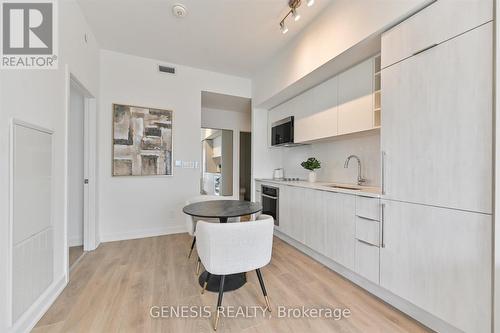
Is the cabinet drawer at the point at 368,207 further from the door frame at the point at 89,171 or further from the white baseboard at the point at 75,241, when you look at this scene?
the white baseboard at the point at 75,241

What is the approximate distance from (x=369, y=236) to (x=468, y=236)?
0.72 metres

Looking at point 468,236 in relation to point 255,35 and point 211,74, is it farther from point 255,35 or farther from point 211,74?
point 211,74

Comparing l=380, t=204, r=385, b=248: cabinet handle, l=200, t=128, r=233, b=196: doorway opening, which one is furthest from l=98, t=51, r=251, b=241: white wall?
l=380, t=204, r=385, b=248: cabinet handle

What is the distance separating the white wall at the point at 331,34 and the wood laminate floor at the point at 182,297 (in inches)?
91.4

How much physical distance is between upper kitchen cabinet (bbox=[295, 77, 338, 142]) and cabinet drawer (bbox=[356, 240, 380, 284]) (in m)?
1.37

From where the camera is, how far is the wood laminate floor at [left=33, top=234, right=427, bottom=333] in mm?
1570

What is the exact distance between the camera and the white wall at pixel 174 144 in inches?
129

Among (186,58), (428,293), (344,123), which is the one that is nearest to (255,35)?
(186,58)

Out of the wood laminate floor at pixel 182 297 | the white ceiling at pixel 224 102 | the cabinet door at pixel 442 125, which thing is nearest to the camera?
the cabinet door at pixel 442 125

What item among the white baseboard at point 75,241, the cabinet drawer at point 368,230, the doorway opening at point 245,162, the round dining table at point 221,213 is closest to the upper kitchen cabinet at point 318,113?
the cabinet drawer at point 368,230

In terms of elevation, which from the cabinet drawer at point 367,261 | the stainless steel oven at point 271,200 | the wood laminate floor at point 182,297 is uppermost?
the stainless steel oven at point 271,200

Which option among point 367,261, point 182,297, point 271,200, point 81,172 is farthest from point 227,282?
point 81,172

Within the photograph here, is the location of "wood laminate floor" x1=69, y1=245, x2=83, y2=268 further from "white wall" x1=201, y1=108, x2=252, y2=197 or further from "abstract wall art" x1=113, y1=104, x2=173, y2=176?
"white wall" x1=201, y1=108, x2=252, y2=197

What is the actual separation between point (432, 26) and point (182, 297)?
2857 mm
